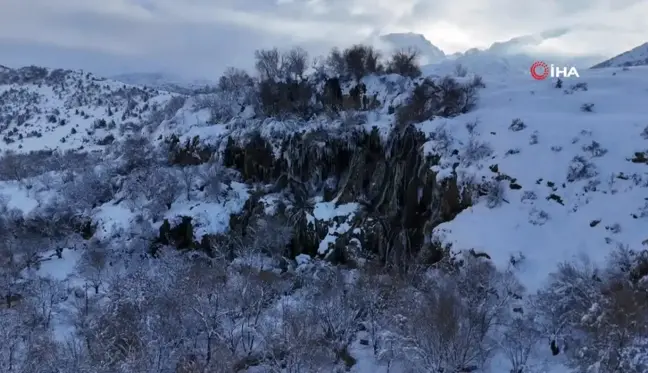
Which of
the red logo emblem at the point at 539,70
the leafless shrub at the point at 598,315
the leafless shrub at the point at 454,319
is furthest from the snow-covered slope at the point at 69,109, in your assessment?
the leafless shrub at the point at 598,315

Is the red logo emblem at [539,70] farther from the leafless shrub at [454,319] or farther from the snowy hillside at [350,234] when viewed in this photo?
the leafless shrub at [454,319]

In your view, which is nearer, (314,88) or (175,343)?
(175,343)

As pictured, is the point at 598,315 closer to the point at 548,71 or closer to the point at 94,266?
the point at 94,266

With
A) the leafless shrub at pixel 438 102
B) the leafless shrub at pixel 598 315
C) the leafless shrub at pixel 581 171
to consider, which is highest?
the leafless shrub at pixel 438 102

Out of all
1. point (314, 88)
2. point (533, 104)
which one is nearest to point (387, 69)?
point (314, 88)

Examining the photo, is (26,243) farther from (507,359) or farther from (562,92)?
(562,92)

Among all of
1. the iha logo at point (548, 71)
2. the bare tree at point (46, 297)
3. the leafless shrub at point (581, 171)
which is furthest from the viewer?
the iha logo at point (548, 71)

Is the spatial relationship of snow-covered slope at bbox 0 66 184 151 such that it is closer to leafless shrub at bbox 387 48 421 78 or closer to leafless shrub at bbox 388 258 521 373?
leafless shrub at bbox 387 48 421 78

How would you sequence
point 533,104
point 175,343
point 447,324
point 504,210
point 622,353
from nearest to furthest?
point 622,353 → point 447,324 → point 175,343 → point 504,210 → point 533,104
